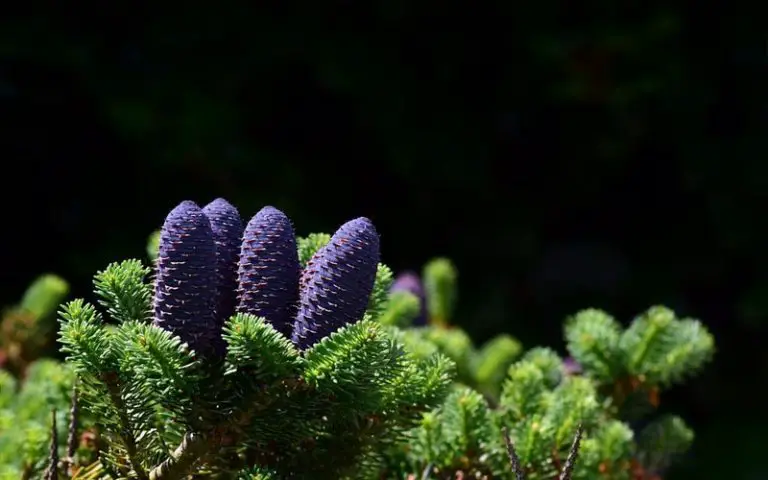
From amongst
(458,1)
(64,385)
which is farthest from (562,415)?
(458,1)

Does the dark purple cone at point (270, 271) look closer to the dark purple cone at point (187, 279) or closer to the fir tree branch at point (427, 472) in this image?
the dark purple cone at point (187, 279)

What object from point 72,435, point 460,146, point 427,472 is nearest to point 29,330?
point 72,435

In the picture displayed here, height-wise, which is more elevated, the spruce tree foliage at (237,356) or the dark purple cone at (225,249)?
the dark purple cone at (225,249)

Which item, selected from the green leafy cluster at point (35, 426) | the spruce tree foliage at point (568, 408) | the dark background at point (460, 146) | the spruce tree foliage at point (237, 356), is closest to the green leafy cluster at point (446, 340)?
the spruce tree foliage at point (568, 408)

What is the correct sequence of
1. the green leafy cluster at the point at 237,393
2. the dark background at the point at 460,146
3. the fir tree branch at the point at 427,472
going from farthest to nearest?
the dark background at the point at 460,146 → the fir tree branch at the point at 427,472 → the green leafy cluster at the point at 237,393

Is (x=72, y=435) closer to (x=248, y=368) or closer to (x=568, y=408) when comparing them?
(x=248, y=368)

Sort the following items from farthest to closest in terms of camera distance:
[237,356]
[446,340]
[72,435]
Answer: [446,340] < [72,435] < [237,356]

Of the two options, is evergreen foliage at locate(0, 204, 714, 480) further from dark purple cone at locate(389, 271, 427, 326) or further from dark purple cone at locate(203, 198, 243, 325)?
dark purple cone at locate(389, 271, 427, 326)
